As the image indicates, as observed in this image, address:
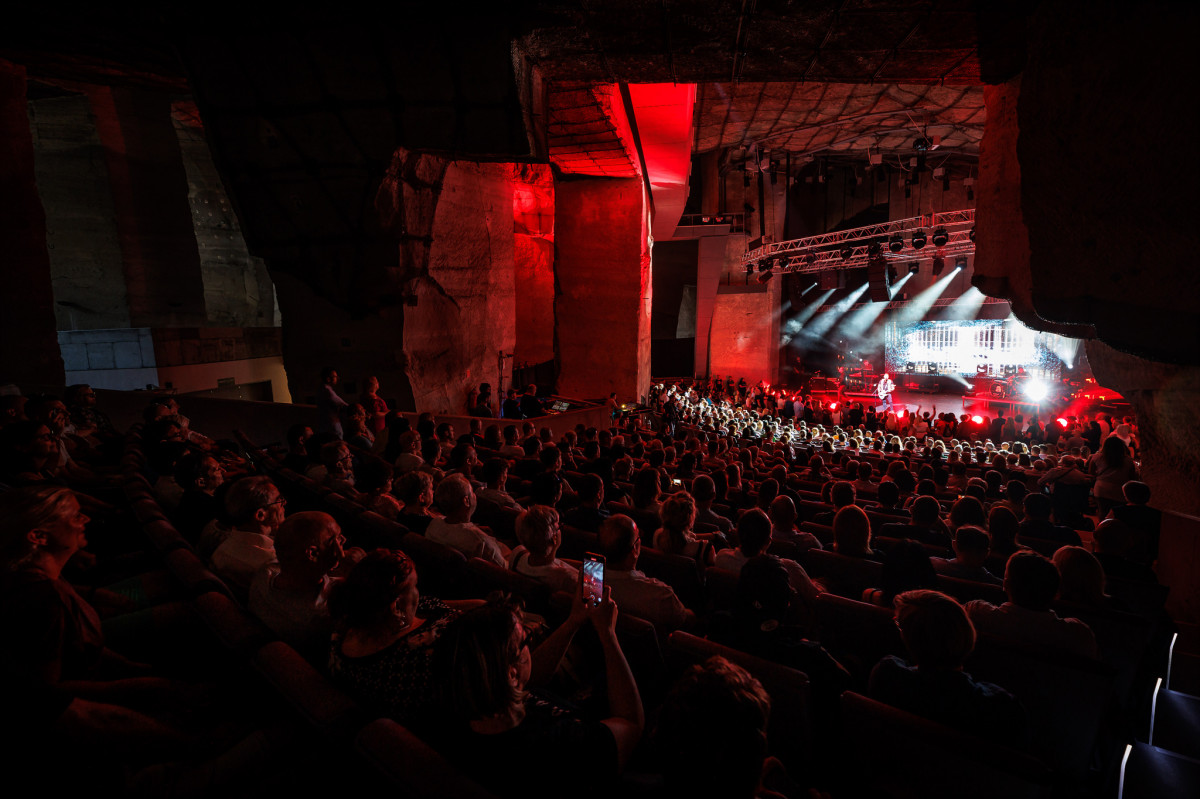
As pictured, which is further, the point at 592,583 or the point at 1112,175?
the point at 1112,175

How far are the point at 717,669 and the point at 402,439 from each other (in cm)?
413

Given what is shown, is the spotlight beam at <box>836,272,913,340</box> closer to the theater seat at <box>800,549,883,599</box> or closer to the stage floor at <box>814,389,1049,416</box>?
the stage floor at <box>814,389,1049,416</box>

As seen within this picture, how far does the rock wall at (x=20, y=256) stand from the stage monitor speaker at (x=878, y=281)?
21.9 metres

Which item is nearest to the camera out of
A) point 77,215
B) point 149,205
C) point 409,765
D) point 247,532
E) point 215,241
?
point 409,765

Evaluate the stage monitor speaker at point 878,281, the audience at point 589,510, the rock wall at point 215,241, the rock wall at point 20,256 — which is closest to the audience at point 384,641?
the audience at point 589,510

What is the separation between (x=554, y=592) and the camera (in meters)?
2.41

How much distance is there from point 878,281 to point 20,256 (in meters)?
27.3

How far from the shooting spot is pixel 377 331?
7.82m

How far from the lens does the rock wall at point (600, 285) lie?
44.7 ft

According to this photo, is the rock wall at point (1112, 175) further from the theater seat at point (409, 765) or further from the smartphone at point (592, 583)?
the theater seat at point (409, 765)

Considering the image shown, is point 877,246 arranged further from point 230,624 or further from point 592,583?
point 230,624

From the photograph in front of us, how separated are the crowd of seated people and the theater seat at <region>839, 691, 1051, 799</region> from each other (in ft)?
0.55

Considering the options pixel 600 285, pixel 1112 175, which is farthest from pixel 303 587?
pixel 600 285

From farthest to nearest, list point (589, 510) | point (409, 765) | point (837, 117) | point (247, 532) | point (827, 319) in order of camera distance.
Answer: point (827, 319) < point (837, 117) < point (589, 510) < point (247, 532) < point (409, 765)
